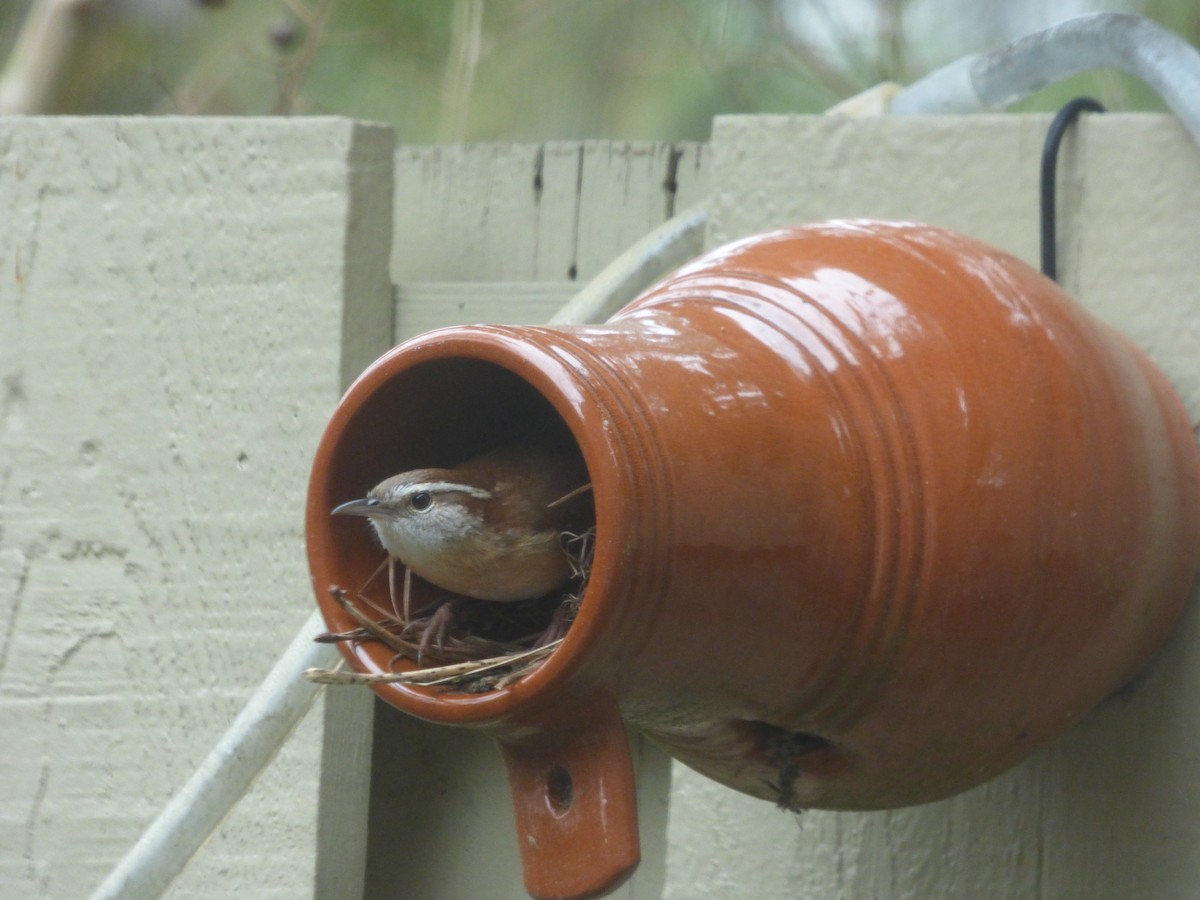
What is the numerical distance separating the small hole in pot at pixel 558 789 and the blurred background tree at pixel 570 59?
1.53 meters

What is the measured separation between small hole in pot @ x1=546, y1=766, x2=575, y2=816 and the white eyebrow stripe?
27cm

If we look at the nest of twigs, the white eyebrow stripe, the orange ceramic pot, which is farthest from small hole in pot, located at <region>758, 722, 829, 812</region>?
the white eyebrow stripe

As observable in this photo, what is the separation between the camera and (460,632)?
1254 millimetres

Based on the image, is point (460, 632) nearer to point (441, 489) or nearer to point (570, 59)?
point (441, 489)

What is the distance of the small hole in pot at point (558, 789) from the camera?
1.07 metres

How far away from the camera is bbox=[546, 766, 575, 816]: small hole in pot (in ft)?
3.50

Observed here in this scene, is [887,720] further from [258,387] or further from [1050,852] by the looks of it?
[258,387]

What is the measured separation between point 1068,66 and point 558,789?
98 centimetres

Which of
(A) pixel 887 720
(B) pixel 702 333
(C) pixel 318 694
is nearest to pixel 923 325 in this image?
(B) pixel 702 333

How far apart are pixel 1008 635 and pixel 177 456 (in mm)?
1080

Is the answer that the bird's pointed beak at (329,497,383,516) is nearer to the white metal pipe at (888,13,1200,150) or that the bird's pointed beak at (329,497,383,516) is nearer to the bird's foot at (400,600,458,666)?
the bird's foot at (400,600,458,666)

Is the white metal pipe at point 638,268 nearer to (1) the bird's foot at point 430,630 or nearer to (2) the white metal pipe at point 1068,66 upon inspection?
(2) the white metal pipe at point 1068,66

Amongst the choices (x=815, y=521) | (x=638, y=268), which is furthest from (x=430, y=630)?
(x=638, y=268)

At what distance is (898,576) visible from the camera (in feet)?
3.66
